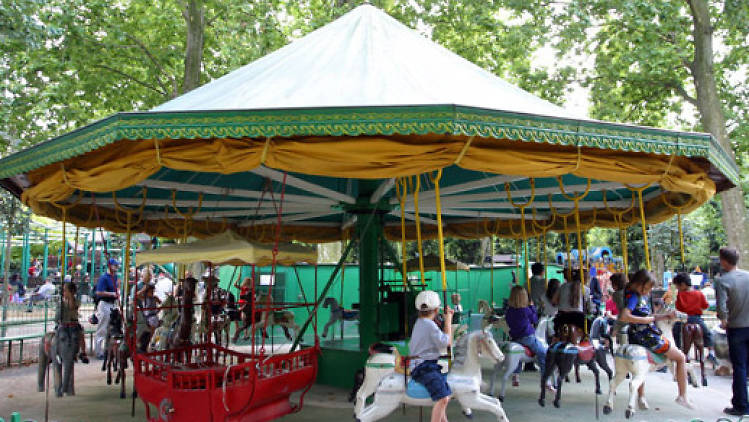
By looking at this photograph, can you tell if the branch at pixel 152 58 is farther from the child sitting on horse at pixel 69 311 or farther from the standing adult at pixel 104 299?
the child sitting on horse at pixel 69 311

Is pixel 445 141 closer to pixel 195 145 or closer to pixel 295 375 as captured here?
pixel 195 145

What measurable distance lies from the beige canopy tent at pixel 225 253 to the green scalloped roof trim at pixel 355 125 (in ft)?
5.58

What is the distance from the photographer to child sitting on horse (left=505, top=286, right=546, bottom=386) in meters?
8.71

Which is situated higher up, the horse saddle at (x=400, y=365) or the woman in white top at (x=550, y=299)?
the woman in white top at (x=550, y=299)

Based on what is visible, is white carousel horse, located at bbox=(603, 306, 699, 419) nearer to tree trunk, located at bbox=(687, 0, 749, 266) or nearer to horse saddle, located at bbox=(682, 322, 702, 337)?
horse saddle, located at bbox=(682, 322, 702, 337)

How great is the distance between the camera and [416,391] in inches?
224

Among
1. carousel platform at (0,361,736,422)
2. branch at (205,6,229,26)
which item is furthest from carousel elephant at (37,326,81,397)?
branch at (205,6,229,26)

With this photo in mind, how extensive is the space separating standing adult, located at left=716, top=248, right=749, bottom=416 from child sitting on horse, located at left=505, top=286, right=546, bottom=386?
8.26 feet

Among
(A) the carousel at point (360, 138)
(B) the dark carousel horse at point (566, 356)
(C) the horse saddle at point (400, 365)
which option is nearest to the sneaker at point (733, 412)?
(B) the dark carousel horse at point (566, 356)

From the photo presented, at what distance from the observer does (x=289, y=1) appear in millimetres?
17594

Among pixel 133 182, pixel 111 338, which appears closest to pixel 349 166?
pixel 133 182

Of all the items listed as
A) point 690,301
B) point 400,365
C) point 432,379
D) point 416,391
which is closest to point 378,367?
point 400,365

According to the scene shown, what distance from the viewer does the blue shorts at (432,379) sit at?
5594 millimetres

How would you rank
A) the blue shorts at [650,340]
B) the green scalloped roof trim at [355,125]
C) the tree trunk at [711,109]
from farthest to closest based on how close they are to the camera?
the tree trunk at [711,109] < the blue shorts at [650,340] < the green scalloped roof trim at [355,125]
